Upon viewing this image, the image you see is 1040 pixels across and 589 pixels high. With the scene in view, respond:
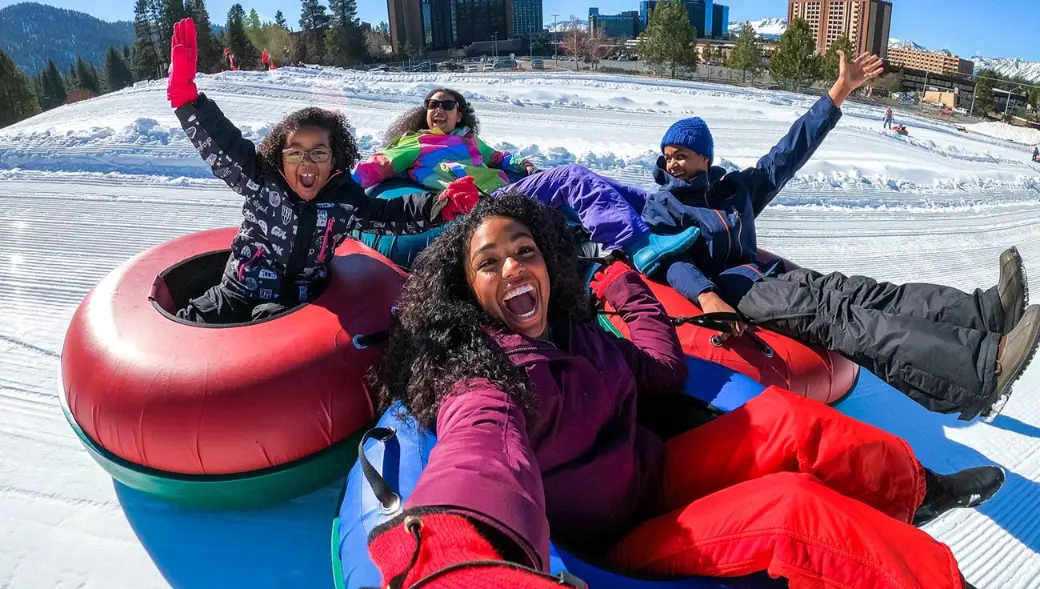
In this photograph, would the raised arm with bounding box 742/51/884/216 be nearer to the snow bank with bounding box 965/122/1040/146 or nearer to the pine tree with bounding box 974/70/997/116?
the snow bank with bounding box 965/122/1040/146

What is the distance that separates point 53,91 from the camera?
4509 centimetres

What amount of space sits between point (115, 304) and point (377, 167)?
1924mm

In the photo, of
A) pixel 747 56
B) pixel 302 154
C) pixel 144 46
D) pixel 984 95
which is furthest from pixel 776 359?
pixel 144 46

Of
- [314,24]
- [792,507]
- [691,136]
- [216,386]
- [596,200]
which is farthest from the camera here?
[314,24]

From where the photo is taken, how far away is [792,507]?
4.28 ft

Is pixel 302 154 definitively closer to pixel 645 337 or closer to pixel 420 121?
pixel 645 337

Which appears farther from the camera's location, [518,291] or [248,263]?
[248,263]

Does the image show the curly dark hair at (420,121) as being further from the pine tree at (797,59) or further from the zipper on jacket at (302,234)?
the pine tree at (797,59)

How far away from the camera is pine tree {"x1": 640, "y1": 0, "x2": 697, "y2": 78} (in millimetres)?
28984

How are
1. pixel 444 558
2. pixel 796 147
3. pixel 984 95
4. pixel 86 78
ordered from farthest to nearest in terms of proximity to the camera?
pixel 86 78 < pixel 984 95 < pixel 796 147 < pixel 444 558

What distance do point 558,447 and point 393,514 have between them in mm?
418

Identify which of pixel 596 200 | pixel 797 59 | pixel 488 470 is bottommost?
pixel 488 470

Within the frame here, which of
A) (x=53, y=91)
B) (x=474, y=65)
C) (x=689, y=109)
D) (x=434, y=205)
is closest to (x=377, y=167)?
(x=434, y=205)

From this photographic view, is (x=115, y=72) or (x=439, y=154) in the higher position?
(x=115, y=72)
